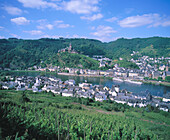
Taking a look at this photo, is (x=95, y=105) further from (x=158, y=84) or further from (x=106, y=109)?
(x=158, y=84)

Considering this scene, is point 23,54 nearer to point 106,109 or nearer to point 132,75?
point 132,75

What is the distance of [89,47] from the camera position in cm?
11319

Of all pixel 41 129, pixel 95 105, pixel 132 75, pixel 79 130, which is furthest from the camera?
pixel 132 75

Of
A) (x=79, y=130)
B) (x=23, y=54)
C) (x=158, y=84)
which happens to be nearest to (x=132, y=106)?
(x=79, y=130)

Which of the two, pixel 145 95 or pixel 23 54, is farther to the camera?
pixel 23 54

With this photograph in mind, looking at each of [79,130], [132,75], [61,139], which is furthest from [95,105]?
[132,75]

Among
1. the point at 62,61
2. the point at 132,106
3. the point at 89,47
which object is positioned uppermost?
the point at 89,47

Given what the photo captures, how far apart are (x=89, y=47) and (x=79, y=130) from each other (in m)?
107

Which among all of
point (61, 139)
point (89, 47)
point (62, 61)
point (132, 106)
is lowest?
point (132, 106)

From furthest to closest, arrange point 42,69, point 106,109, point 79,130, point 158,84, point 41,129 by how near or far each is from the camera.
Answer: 1. point 42,69
2. point 158,84
3. point 106,109
4. point 79,130
5. point 41,129

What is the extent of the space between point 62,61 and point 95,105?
54163 mm

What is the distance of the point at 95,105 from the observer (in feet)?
70.2

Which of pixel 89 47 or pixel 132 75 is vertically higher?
pixel 89 47

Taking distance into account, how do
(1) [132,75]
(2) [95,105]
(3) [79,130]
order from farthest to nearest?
(1) [132,75], (2) [95,105], (3) [79,130]
